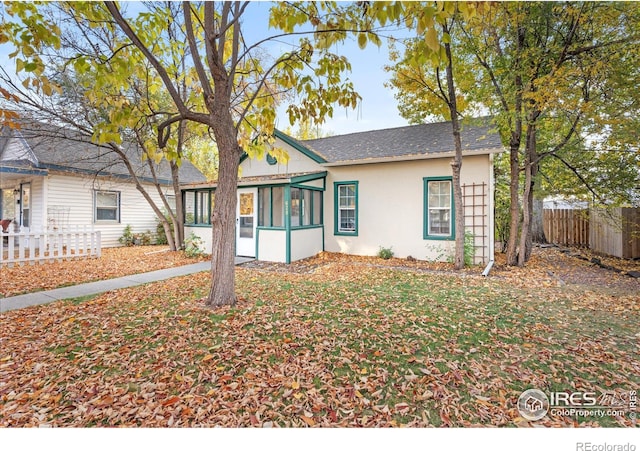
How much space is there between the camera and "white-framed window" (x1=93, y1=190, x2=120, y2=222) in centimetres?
1278

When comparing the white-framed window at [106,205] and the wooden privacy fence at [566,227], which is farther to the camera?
the white-framed window at [106,205]

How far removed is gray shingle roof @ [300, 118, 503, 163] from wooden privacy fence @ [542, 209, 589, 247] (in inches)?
257

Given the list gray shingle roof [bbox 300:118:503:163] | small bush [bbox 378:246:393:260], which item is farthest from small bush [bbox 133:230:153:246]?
small bush [bbox 378:246:393:260]

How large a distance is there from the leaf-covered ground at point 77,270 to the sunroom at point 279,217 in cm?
191

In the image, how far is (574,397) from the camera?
8.23ft

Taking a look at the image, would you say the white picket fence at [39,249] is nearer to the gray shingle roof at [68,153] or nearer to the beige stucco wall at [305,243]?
the gray shingle roof at [68,153]

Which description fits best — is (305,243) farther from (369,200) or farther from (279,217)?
(369,200)

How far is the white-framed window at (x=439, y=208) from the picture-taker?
352 inches

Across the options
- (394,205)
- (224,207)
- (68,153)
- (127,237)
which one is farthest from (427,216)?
(68,153)

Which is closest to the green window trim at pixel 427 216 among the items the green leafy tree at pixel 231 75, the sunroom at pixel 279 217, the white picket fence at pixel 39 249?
the sunroom at pixel 279 217

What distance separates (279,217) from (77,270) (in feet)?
17.8

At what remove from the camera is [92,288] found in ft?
19.4

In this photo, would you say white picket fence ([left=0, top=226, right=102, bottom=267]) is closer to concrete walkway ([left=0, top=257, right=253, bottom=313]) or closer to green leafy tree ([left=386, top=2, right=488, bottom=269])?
concrete walkway ([left=0, top=257, right=253, bottom=313])

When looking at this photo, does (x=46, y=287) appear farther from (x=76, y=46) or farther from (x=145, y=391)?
(x=76, y=46)
